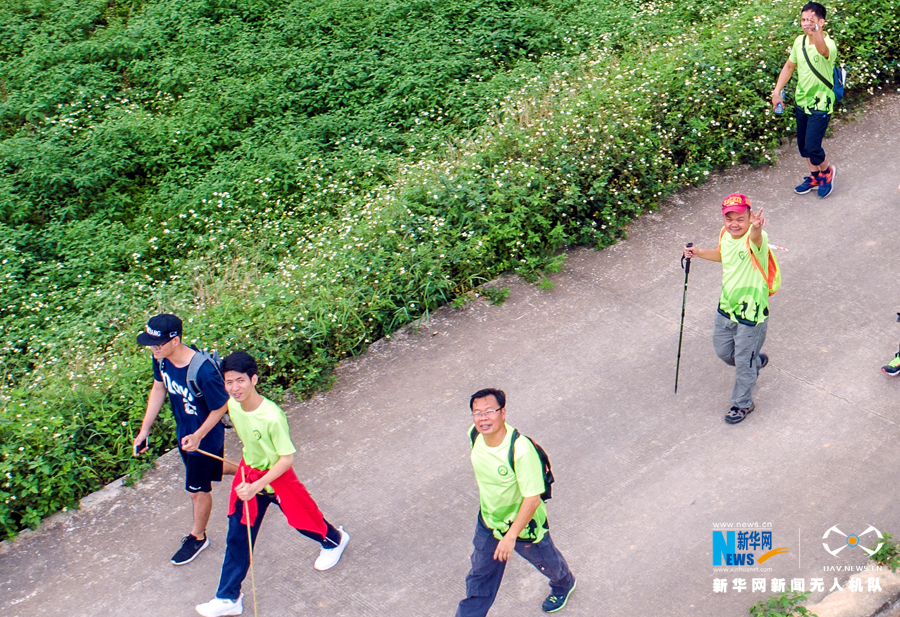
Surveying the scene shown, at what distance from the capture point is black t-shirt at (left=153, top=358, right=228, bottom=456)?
5.14 metres

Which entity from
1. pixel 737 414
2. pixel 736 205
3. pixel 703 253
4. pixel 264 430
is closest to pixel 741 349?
pixel 737 414

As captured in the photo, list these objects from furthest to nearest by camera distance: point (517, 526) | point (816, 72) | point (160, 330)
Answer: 1. point (816, 72)
2. point (160, 330)
3. point (517, 526)

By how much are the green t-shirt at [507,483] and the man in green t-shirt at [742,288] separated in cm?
207

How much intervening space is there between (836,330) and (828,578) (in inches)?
94.7

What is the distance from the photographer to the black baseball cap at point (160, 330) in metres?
5.06

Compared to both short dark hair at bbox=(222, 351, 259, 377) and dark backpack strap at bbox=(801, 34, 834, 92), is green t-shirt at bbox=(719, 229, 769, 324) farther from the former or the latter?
short dark hair at bbox=(222, 351, 259, 377)

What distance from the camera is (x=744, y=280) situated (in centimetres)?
573

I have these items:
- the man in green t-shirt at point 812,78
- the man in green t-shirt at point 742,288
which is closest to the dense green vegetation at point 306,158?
the man in green t-shirt at point 812,78

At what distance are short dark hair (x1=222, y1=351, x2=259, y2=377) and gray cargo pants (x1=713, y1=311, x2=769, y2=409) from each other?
10.1 feet

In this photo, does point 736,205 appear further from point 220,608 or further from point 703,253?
point 220,608

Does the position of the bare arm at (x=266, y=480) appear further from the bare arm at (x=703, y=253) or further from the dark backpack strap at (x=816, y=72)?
the dark backpack strap at (x=816, y=72)

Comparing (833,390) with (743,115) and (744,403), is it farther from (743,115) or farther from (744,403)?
(743,115)

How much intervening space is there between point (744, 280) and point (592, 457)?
5.05 ft

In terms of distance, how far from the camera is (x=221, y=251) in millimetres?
8773
